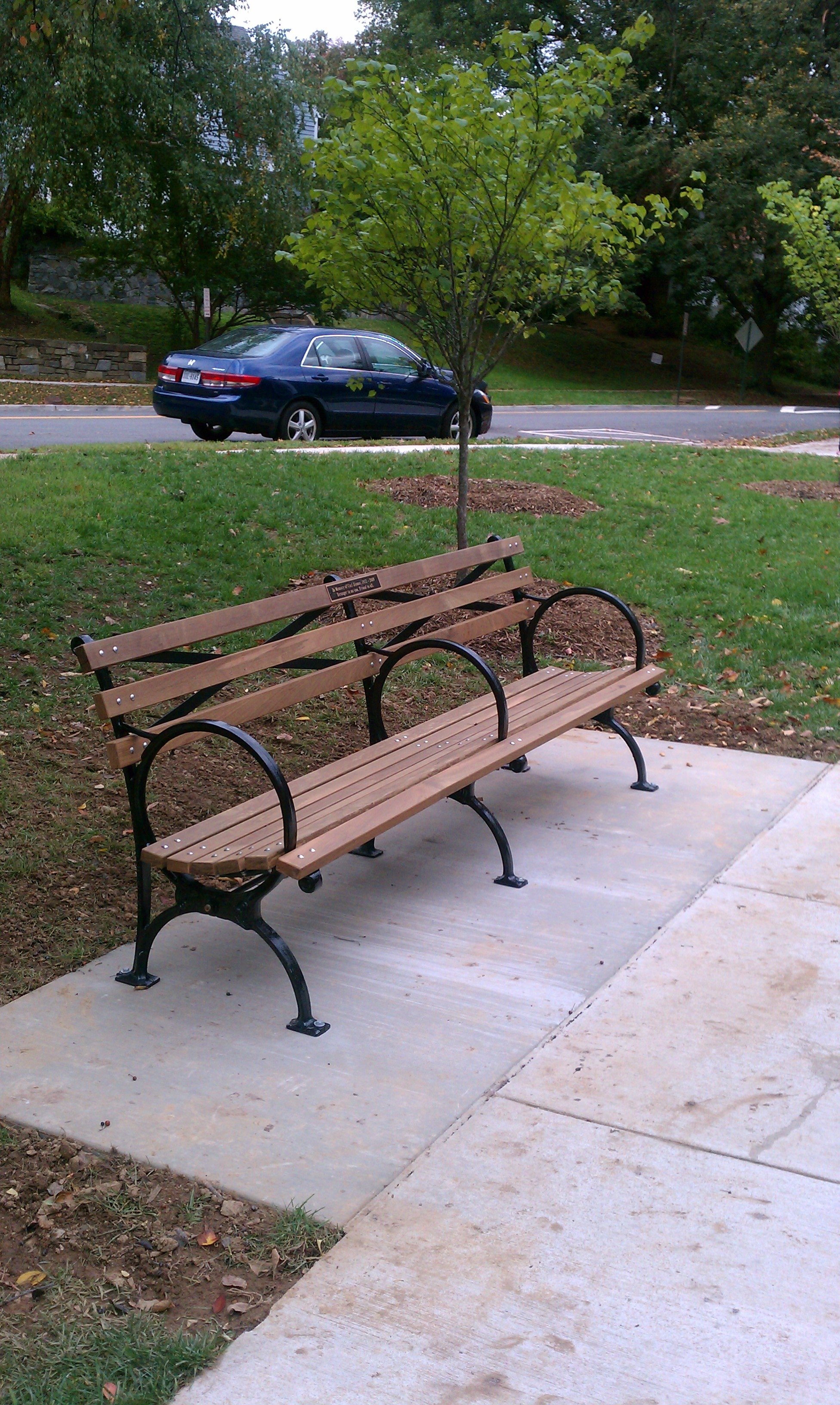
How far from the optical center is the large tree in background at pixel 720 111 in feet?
122

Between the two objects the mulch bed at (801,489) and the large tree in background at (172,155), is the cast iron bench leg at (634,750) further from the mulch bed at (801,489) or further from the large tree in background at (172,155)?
the large tree in background at (172,155)

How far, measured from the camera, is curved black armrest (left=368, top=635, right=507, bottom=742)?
14.8 feet

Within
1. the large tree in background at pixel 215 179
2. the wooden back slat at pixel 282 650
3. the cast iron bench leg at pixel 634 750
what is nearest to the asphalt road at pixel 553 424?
the large tree in background at pixel 215 179

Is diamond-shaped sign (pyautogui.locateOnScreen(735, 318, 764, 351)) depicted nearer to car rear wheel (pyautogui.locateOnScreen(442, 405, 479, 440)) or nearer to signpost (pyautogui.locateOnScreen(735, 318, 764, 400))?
signpost (pyautogui.locateOnScreen(735, 318, 764, 400))

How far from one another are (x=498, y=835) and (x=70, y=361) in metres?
25.0

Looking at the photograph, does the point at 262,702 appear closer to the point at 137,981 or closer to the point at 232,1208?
the point at 137,981

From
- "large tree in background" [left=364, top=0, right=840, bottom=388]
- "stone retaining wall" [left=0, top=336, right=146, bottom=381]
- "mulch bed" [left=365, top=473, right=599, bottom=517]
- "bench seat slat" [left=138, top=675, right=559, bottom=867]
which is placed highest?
"large tree in background" [left=364, top=0, right=840, bottom=388]

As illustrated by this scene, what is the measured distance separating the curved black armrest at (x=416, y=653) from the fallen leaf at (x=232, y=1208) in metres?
1.99

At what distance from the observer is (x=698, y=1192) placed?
2963 mm

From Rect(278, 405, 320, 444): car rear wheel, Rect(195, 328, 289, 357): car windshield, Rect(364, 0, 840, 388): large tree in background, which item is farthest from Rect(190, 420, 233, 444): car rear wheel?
Rect(364, 0, 840, 388): large tree in background

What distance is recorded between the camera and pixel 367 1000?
386 cm

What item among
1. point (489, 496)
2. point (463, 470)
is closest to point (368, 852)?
point (463, 470)

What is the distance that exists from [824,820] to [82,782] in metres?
3.04

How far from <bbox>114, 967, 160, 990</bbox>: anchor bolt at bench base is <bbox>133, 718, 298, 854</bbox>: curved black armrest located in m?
0.38
